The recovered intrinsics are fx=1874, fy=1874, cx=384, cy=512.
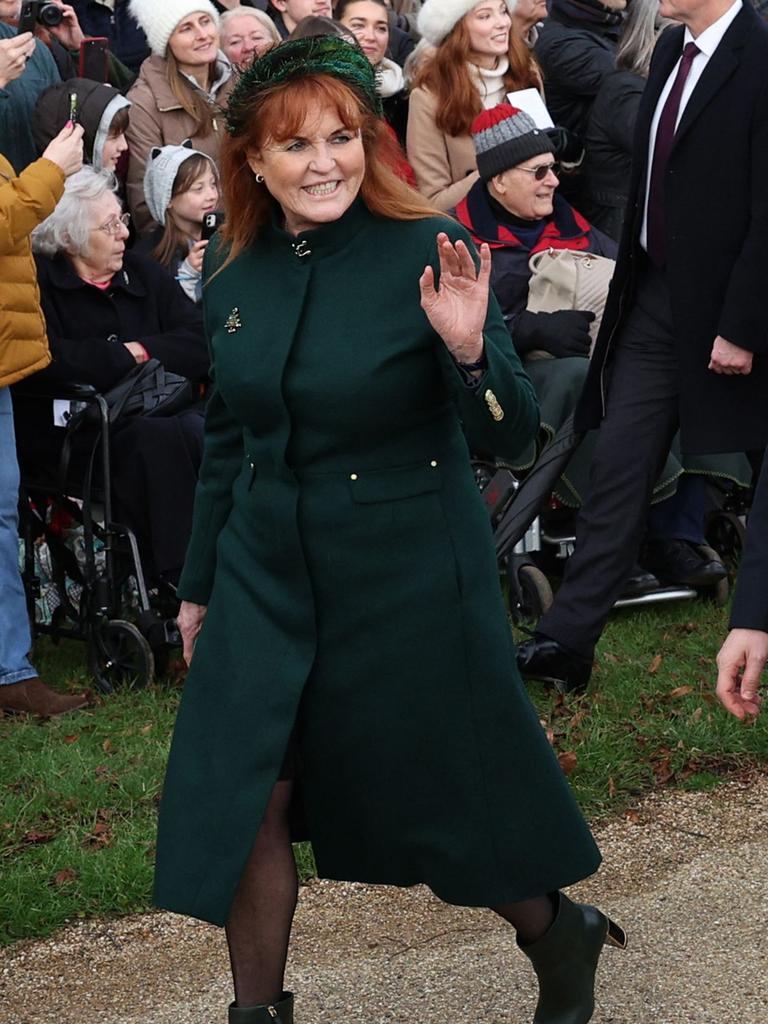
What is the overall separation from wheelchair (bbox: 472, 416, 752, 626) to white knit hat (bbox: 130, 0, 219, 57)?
2570 mm

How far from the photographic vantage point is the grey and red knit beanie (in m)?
7.35

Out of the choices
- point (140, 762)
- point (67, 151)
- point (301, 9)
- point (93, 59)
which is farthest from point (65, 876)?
point (301, 9)

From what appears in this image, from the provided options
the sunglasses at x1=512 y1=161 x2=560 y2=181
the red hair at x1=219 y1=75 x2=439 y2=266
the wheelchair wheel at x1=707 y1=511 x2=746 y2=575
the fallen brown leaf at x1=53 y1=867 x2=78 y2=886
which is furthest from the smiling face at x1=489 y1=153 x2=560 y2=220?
the red hair at x1=219 y1=75 x2=439 y2=266

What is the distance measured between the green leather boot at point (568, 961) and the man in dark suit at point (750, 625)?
2.17ft

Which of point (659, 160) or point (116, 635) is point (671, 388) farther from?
point (116, 635)

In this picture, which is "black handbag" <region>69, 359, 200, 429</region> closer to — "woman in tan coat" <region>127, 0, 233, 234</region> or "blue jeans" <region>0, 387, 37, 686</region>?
"blue jeans" <region>0, 387, 37, 686</region>

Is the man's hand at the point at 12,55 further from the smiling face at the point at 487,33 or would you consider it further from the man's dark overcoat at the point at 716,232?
the man's dark overcoat at the point at 716,232

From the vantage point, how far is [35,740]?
6.02 meters

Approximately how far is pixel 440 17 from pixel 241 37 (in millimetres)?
947

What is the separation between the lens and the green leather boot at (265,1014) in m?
3.44

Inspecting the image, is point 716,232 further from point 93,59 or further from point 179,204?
point 93,59

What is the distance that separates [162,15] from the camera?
8312 mm

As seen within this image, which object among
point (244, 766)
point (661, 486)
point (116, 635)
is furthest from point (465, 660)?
point (661, 486)

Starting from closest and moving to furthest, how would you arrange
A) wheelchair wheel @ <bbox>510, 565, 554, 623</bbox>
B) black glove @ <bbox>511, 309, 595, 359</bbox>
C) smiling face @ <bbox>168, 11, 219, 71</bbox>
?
wheelchair wheel @ <bbox>510, 565, 554, 623</bbox>, black glove @ <bbox>511, 309, 595, 359</bbox>, smiling face @ <bbox>168, 11, 219, 71</bbox>
